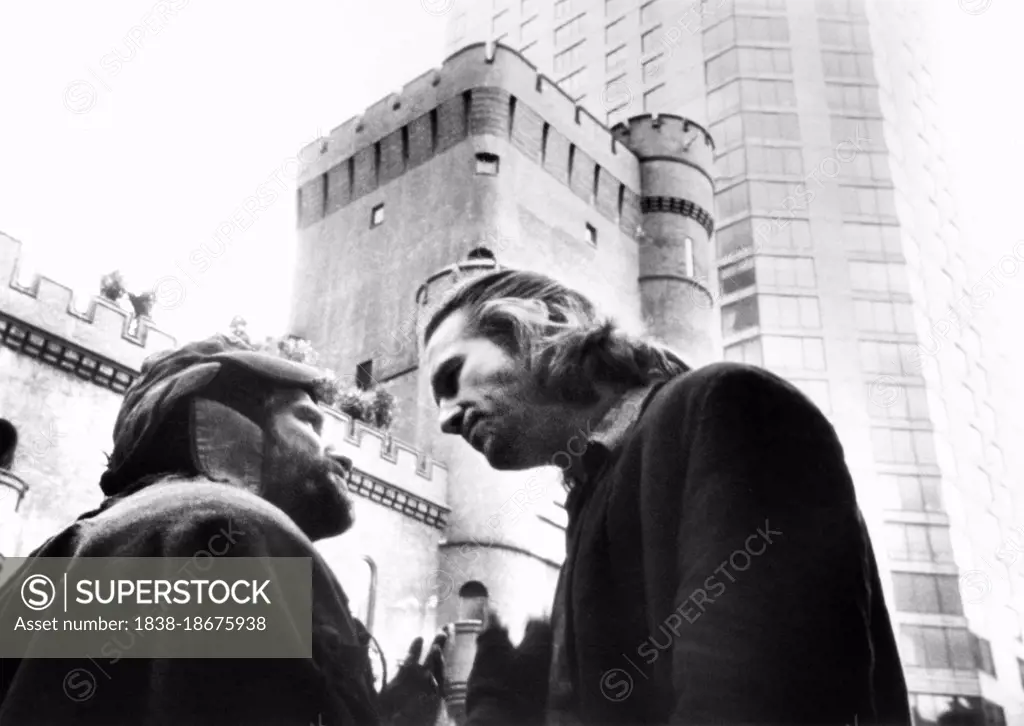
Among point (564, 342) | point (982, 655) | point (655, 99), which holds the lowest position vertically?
point (564, 342)

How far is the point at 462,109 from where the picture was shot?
1153 inches

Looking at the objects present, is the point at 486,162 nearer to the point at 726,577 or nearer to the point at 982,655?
the point at 982,655

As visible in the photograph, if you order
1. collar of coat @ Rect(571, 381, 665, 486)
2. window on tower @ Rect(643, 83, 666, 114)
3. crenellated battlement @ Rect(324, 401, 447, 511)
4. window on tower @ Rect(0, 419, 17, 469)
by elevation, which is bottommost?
collar of coat @ Rect(571, 381, 665, 486)

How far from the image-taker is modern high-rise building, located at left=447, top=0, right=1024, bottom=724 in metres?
32.1

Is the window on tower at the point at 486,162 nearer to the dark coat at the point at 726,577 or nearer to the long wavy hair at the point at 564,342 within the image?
the long wavy hair at the point at 564,342

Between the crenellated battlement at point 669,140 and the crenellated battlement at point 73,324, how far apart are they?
19644 millimetres

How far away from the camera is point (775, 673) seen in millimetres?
1369

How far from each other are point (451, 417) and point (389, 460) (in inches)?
771

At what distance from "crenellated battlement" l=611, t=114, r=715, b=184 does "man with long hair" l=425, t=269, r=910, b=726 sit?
3195 cm

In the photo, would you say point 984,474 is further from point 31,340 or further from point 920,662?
point 31,340

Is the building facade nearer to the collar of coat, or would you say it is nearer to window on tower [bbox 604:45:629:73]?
window on tower [bbox 604:45:629:73]

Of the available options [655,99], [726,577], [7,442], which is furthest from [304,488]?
[655,99]

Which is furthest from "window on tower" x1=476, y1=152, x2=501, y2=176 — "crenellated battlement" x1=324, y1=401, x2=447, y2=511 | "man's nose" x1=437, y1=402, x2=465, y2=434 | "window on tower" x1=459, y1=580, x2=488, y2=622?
"man's nose" x1=437, y1=402, x2=465, y2=434

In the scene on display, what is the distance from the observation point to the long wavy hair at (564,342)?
1.92 metres
